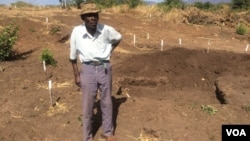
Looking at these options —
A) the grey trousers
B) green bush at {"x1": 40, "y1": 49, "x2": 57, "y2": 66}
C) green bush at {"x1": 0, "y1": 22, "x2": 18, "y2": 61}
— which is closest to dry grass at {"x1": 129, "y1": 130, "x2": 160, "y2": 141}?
the grey trousers

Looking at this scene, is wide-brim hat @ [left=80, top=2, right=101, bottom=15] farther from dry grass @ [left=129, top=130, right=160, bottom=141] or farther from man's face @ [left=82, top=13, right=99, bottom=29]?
dry grass @ [left=129, top=130, right=160, bottom=141]

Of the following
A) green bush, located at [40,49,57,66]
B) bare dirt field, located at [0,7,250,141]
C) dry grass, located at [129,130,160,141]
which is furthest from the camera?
green bush, located at [40,49,57,66]

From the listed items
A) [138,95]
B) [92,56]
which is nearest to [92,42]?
[92,56]

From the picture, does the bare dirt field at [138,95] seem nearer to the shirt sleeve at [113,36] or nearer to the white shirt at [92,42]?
the white shirt at [92,42]

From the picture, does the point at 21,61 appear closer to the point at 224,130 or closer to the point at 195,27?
the point at 224,130

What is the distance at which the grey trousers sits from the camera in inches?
183

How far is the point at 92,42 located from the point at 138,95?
3.42 metres

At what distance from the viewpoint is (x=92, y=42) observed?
4.54m

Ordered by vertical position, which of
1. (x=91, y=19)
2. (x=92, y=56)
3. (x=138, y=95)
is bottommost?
(x=138, y=95)

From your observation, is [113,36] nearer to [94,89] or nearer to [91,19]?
[91,19]

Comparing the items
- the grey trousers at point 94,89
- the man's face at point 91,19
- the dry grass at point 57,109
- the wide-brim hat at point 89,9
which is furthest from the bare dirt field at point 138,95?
the wide-brim hat at point 89,9

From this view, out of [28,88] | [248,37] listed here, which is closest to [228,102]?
[28,88]

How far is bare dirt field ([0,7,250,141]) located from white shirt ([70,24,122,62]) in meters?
1.19

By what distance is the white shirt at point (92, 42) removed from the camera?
4.53 metres
